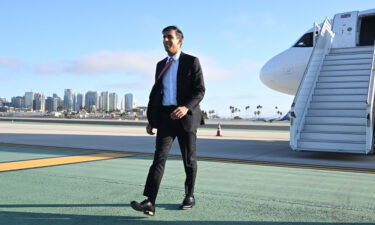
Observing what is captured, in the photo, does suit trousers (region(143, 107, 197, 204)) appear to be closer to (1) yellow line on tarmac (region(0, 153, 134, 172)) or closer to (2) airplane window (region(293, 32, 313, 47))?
(1) yellow line on tarmac (region(0, 153, 134, 172))

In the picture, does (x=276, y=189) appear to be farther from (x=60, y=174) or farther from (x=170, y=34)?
(x=60, y=174)

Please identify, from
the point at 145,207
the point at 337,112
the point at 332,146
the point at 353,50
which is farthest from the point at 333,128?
the point at 145,207

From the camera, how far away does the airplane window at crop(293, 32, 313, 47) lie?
12.4 metres

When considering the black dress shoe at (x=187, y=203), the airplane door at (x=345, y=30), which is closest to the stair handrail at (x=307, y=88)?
the airplane door at (x=345, y=30)

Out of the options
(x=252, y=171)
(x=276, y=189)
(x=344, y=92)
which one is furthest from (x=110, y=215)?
(x=344, y=92)

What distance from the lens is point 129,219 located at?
3.53 meters

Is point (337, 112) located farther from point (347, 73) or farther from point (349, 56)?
point (349, 56)

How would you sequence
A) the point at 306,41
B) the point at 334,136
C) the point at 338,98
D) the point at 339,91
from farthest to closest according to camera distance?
1. the point at 306,41
2. the point at 339,91
3. the point at 338,98
4. the point at 334,136

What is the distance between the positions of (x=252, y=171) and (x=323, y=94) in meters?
4.50

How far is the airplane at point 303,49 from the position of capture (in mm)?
11812

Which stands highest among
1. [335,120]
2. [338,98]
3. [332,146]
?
[338,98]

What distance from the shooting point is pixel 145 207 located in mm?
3512

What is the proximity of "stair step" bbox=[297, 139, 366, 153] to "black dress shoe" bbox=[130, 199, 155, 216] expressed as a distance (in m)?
5.94

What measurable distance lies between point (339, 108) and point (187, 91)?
685cm
